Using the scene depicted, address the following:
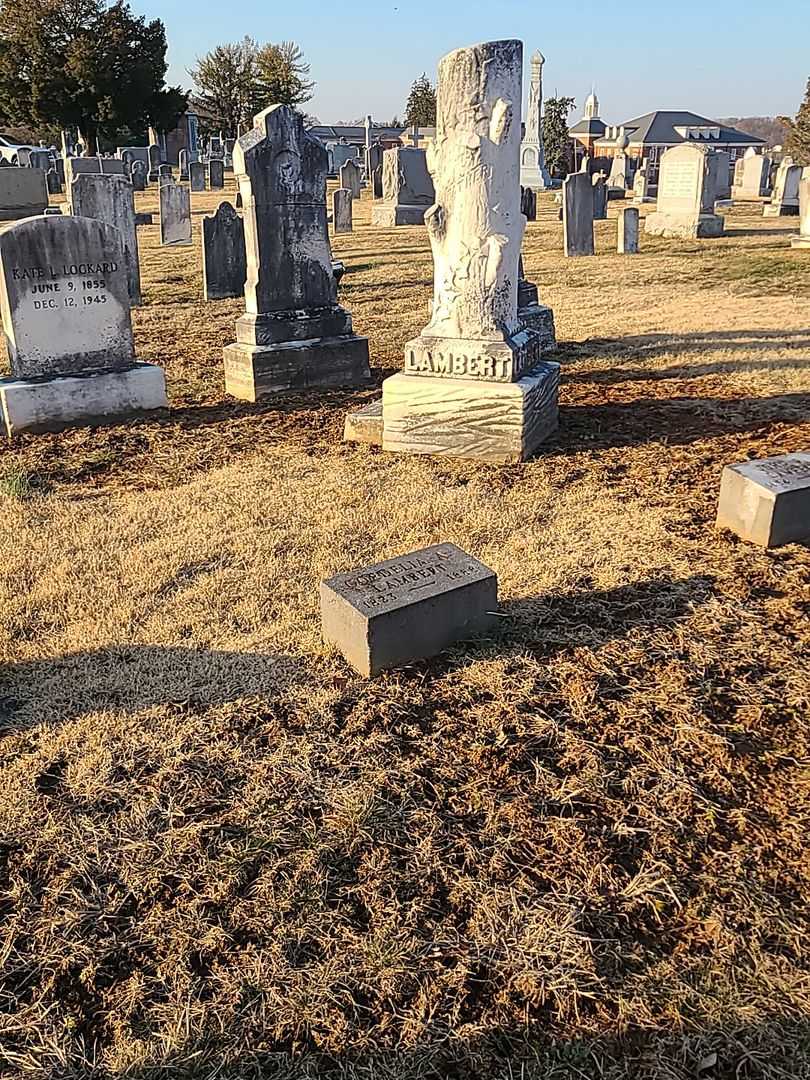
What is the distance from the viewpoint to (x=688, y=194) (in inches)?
701

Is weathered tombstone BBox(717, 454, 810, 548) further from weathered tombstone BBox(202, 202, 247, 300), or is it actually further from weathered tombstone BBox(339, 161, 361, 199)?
weathered tombstone BBox(339, 161, 361, 199)

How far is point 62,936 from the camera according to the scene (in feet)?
7.15

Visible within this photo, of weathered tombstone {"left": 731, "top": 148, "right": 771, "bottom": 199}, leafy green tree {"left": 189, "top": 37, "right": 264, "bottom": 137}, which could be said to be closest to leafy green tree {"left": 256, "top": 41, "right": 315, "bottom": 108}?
leafy green tree {"left": 189, "top": 37, "right": 264, "bottom": 137}

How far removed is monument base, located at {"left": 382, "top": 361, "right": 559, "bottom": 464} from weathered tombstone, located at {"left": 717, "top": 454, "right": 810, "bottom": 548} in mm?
1487

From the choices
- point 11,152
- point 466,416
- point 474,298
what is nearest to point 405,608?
point 466,416

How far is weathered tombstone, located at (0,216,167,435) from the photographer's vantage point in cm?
635

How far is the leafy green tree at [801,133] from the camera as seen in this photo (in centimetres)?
3309

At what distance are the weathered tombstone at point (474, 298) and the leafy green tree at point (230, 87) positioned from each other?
51724 mm

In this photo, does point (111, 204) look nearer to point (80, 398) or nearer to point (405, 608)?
point (80, 398)

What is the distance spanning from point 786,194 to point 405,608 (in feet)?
77.7

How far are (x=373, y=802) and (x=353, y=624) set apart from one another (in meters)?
0.81

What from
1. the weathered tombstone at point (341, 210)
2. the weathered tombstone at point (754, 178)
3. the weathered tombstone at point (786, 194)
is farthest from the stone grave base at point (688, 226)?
the weathered tombstone at point (754, 178)

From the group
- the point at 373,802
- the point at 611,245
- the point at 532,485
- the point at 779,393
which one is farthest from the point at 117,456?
the point at 611,245

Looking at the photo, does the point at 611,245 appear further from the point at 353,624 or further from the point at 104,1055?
the point at 104,1055
